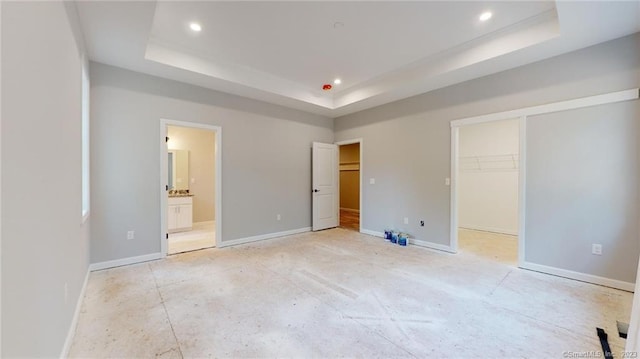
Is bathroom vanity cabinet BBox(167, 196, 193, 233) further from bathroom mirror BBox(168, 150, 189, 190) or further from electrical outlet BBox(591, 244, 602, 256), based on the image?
electrical outlet BBox(591, 244, 602, 256)

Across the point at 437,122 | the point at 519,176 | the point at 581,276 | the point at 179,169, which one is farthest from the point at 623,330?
the point at 179,169

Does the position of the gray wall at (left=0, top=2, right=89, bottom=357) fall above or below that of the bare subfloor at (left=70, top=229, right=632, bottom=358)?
above

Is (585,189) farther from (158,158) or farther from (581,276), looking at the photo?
(158,158)

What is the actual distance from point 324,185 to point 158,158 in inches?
130

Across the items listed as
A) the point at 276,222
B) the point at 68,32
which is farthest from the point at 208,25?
the point at 276,222

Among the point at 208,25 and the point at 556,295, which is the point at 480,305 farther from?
the point at 208,25

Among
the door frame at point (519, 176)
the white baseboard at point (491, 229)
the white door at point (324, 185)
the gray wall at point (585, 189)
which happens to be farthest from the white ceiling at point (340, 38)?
the white baseboard at point (491, 229)

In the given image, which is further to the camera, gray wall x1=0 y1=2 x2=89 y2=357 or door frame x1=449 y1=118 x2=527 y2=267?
door frame x1=449 y1=118 x2=527 y2=267

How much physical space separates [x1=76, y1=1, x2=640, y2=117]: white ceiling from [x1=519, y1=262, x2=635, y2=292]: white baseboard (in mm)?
2617

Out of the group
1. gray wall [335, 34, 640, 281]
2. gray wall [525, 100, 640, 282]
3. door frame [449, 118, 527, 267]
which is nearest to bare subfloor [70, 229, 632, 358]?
gray wall [525, 100, 640, 282]

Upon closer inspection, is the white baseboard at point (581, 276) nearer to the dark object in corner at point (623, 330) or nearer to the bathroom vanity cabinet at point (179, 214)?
the dark object in corner at point (623, 330)

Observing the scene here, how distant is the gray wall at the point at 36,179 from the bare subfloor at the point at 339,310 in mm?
586

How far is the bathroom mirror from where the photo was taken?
6350 mm

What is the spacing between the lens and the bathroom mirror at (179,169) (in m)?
6.35
